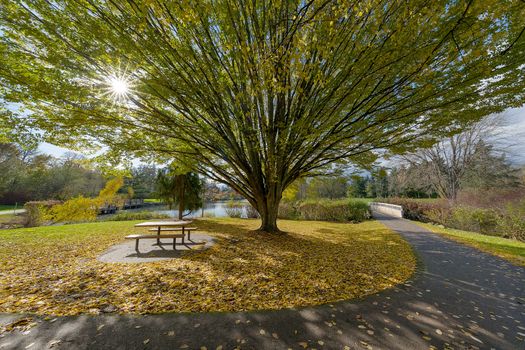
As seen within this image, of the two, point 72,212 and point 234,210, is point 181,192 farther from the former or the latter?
point 72,212

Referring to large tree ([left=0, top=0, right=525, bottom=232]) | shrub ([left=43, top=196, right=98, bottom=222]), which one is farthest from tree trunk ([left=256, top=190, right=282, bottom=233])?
shrub ([left=43, top=196, right=98, bottom=222])

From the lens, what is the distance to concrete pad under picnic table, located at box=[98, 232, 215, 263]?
5667 mm

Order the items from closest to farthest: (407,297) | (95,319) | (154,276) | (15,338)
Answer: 1. (15,338)
2. (95,319)
3. (407,297)
4. (154,276)

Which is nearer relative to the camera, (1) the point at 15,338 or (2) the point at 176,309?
(1) the point at 15,338

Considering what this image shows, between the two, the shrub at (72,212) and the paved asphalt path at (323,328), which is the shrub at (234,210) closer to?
the shrub at (72,212)

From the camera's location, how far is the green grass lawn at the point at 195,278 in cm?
336

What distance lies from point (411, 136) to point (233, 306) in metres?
7.99

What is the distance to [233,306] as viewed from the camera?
10.9 ft

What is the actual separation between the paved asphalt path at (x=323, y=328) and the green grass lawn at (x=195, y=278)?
0.27m

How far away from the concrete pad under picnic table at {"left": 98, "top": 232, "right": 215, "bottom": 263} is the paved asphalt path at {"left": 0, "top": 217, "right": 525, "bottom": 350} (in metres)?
2.79

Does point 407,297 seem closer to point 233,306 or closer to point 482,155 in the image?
point 233,306

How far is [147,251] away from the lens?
649 centimetres

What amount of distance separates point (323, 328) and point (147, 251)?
5.88 meters

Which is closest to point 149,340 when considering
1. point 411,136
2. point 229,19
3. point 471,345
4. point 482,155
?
point 471,345
